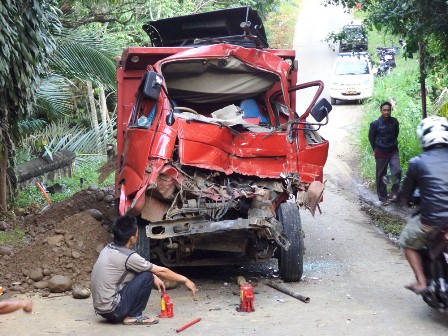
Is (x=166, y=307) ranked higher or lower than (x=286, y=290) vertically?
higher

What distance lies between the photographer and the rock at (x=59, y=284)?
8578 mm

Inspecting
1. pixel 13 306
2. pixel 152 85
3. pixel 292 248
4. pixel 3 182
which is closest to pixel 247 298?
pixel 292 248

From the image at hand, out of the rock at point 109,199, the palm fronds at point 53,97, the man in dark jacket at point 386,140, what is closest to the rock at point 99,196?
the rock at point 109,199

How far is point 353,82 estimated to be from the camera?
93.6ft

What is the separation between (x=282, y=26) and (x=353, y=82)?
20677mm

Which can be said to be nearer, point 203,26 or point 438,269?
point 438,269

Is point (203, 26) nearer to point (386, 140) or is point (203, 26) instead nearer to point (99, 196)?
point (99, 196)

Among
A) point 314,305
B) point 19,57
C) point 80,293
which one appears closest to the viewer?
point 314,305

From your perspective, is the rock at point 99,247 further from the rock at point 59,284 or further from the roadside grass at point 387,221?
the roadside grass at point 387,221

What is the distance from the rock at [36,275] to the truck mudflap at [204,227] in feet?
4.78

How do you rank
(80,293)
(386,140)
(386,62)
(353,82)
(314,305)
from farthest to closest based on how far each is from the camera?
(386,62)
(353,82)
(386,140)
(80,293)
(314,305)

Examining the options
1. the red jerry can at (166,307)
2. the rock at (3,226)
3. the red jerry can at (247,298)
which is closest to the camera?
the red jerry can at (166,307)

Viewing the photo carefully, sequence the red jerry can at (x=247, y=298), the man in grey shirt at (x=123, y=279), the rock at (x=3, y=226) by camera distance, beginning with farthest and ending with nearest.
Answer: the rock at (x=3, y=226), the red jerry can at (x=247, y=298), the man in grey shirt at (x=123, y=279)

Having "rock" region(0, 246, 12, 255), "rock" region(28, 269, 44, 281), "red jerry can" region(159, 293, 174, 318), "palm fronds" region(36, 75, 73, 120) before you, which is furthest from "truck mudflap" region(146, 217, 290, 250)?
"palm fronds" region(36, 75, 73, 120)
